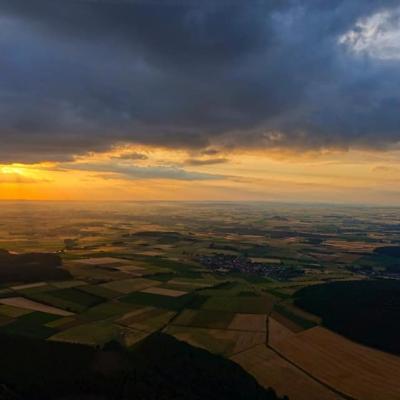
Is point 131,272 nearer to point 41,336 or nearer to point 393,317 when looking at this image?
point 41,336

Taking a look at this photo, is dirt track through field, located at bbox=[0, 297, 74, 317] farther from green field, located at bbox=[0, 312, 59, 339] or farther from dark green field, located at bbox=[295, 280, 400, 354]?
dark green field, located at bbox=[295, 280, 400, 354]

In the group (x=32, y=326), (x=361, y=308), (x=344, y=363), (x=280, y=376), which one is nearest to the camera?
(x=280, y=376)

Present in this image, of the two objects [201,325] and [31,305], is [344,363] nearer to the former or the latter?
[201,325]

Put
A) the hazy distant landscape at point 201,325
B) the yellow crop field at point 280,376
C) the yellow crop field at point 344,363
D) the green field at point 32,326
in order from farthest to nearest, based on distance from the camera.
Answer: the green field at point 32,326
the hazy distant landscape at point 201,325
the yellow crop field at point 344,363
the yellow crop field at point 280,376

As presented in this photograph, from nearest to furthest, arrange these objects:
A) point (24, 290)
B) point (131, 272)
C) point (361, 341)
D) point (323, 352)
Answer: point (323, 352)
point (361, 341)
point (24, 290)
point (131, 272)

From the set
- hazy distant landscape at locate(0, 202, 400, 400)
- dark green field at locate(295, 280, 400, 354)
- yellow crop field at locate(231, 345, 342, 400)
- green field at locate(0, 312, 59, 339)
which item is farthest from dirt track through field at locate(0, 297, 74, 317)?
dark green field at locate(295, 280, 400, 354)

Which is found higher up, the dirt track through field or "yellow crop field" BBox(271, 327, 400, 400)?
the dirt track through field

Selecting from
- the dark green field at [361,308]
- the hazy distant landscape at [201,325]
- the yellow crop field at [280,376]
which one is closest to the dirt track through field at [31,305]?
the hazy distant landscape at [201,325]

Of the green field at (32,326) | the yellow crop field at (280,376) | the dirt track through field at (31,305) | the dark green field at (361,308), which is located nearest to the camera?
the yellow crop field at (280,376)

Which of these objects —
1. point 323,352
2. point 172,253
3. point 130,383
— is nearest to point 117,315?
point 130,383

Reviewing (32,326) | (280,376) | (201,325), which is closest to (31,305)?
Result: (32,326)

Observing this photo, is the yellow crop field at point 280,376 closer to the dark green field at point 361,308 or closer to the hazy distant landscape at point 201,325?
the hazy distant landscape at point 201,325
